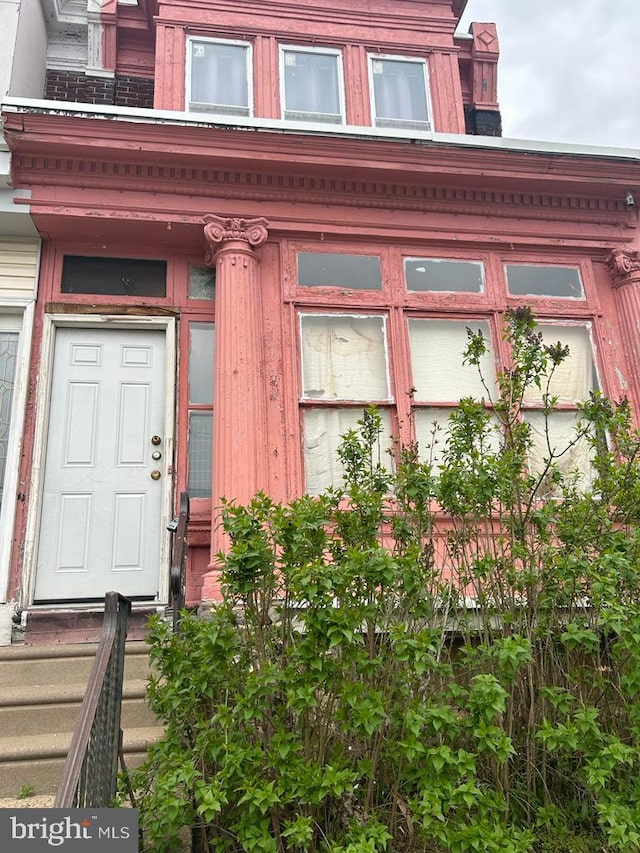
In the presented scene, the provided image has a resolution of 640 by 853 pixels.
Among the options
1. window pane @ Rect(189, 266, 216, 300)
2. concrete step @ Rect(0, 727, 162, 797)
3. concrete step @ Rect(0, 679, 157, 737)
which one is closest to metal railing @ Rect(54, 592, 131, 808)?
concrete step @ Rect(0, 727, 162, 797)

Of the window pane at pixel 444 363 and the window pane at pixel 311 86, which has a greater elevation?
the window pane at pixel 311 86

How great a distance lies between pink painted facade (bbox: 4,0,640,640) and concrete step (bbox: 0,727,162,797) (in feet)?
4.60

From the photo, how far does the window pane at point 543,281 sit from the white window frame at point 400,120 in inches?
88.4

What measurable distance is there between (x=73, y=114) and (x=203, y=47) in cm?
241

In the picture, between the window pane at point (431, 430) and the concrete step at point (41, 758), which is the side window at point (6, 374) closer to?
the concrete step at point (41, 758)

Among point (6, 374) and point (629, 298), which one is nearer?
point (6, 374)

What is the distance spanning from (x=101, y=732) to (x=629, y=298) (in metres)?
6.06

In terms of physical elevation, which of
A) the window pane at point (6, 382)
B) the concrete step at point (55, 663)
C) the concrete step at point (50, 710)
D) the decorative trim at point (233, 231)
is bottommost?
the concrete step at point (50, 710)

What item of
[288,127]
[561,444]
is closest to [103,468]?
[288,127]

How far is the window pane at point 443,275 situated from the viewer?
6297 mm

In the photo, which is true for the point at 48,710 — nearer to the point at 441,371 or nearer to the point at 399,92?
the point at 441,371

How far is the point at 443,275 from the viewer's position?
20.8ft

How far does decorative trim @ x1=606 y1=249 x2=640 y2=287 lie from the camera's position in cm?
648

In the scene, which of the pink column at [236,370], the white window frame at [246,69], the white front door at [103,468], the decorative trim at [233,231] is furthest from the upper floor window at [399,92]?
the white front door at [103,468]
